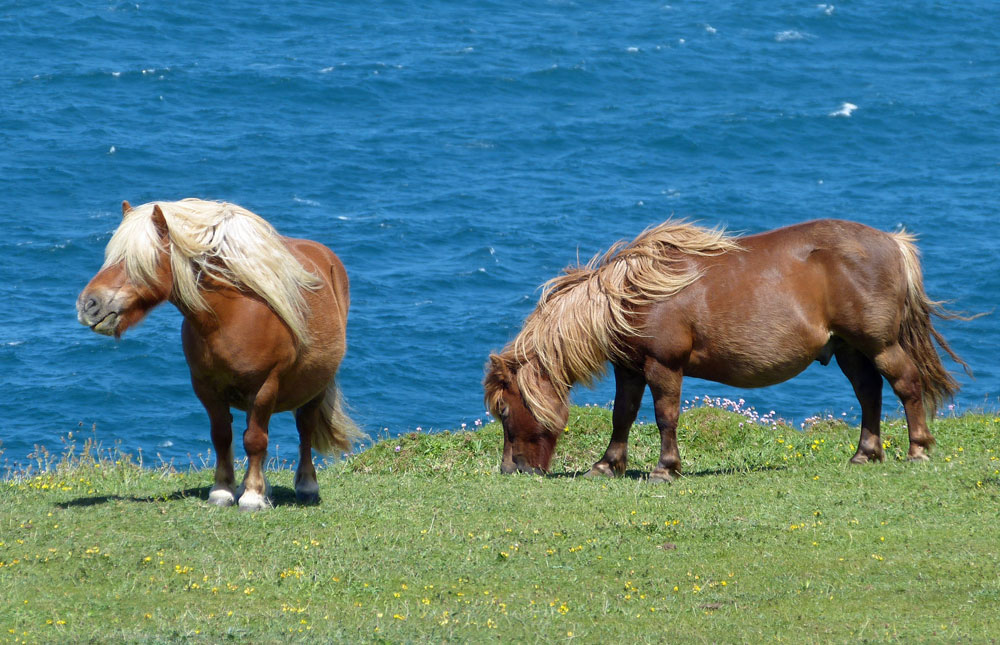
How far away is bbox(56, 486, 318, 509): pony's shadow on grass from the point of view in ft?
33.1

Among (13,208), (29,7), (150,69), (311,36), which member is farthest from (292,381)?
(29,7)

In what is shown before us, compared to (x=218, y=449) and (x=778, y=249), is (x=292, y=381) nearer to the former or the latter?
(x=218, y=449)

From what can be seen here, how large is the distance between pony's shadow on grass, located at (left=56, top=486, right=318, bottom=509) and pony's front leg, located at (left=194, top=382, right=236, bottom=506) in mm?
415

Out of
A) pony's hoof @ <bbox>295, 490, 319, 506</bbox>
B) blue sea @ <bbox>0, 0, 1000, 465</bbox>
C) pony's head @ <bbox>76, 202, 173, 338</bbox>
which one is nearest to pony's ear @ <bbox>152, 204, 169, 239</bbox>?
pony's head @ <bbox>76, 202, 173, 338</bbox>

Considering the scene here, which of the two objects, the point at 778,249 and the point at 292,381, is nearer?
the point at 292,381

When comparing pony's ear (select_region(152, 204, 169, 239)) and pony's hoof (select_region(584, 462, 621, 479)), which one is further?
pony's hoof (select_region(584, 462, 621, 479))

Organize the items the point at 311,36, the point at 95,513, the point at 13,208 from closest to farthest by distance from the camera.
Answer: the point at 95,513
the point at 13,208
the point at 311,36

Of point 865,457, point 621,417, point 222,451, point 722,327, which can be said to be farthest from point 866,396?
point 222,451

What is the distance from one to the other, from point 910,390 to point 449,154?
4749cm

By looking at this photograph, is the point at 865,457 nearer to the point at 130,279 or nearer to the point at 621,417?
the point at 621,417

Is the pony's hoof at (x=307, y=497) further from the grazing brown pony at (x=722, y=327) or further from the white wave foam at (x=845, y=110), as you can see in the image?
the white wave foam at (x=845, y=110)

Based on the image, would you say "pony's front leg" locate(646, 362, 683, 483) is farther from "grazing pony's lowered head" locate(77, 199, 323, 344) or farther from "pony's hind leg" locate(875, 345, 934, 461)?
"grazing pony's lowered head" locate(77, 199, 323, 344)

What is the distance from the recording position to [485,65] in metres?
71.0

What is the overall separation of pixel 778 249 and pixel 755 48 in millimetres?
70429
